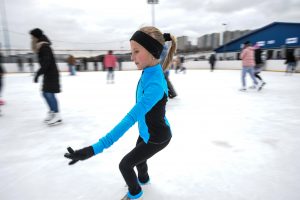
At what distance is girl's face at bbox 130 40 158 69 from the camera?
3.60ft

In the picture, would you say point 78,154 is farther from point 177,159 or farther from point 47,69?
point 47,69

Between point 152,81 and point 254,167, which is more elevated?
point 152,81

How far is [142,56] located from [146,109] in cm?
31

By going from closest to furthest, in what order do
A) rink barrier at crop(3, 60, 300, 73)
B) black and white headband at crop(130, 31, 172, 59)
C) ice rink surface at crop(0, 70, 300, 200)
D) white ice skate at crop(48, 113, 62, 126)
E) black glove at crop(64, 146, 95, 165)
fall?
black glove at crop(64, 146, 95, 165)
black and white headband at crop(130, 31, 172, 59)
ice rink surface at crop(0, 70, 300, 200)
white ice skate at crop(48, 113, 62, 126)
rink barrier at crop(3, 60, 300, 73)

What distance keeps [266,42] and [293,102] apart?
2036 centimetres

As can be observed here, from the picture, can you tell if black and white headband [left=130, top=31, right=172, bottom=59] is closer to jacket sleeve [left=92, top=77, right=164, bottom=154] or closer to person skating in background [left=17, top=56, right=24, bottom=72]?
jacket sleeve [left=92, top=77, right=164, bottom=154]

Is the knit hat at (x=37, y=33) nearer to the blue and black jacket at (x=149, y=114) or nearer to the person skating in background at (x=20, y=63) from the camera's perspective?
the blue and black jacket at (x=149, y=114)

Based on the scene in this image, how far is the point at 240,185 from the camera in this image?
5.02ft

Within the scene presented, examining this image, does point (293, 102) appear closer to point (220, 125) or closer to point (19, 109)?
point (220, 125)

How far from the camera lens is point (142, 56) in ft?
3.61

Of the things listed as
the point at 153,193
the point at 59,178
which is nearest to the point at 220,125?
the point at 153,193

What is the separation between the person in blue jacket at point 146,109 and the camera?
945mm

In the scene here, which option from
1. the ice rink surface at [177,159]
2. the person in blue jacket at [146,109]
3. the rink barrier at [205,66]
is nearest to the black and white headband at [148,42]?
the person in blue jacket at [146,109]

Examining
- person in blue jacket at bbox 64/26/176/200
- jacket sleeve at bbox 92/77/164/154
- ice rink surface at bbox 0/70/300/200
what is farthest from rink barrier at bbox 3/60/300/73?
jacket sleeve at bbox 92/77/164/154
